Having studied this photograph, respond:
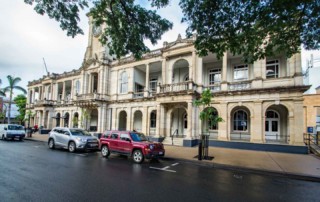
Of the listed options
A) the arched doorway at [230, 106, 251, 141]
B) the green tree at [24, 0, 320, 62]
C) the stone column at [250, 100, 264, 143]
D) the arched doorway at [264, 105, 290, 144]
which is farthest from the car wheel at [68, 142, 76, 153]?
the arched doorway at [264, 105, 290, 144]

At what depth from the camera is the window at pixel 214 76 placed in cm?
2012

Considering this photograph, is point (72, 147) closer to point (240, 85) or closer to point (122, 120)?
point (122, 120)

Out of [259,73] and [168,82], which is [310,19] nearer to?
[259,73]

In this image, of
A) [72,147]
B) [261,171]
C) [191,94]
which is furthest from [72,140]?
[261,171]

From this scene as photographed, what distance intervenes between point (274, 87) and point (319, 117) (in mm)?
15919

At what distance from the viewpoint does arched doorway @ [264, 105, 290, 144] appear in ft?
53.7

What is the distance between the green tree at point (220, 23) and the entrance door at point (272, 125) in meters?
10.6

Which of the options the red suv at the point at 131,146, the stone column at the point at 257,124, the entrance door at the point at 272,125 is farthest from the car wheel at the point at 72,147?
the entrance door at the point at 272,125

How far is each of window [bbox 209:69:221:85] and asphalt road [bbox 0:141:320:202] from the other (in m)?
13.5

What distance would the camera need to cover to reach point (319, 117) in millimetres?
24438

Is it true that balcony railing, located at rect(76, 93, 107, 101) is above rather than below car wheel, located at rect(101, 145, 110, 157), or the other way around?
above

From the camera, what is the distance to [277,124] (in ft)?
55.8

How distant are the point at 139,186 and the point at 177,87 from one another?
12972mm

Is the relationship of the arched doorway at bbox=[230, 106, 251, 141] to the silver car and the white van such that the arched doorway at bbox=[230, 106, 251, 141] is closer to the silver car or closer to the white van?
the silver car
